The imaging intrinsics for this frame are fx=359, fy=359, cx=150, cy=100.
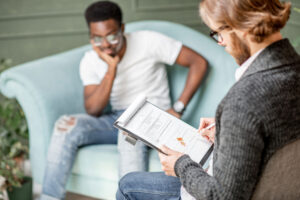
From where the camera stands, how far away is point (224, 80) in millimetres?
1956

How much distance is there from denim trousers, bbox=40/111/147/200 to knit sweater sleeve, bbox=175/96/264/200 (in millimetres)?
797

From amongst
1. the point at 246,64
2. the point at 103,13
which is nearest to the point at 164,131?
the point at 246,64

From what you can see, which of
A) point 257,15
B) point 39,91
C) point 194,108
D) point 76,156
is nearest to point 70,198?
point 76,156

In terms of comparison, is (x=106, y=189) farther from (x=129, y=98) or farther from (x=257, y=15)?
(x=257, y=15)

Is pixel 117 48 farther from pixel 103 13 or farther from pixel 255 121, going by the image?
pixel 255 121

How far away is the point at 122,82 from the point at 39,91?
1.45 ft

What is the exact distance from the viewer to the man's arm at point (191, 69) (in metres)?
1.92

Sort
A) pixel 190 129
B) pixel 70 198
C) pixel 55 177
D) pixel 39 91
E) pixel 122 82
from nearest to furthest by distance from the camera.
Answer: pixel 190 129 < pixel 55 177 < pixel 39 91 < pixel 122 82 < pixel 70 198

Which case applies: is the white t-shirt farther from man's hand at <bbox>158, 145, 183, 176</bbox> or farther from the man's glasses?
man's hand at <bbox>158, 145, 183, 176</bbox>

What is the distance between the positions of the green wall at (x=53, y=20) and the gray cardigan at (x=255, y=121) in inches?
79.0

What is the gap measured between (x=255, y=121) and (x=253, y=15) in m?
0.24

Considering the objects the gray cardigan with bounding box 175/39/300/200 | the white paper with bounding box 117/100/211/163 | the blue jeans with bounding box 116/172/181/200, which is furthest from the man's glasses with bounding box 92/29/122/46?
the gray cardigan with bounding box 175/39/300/200

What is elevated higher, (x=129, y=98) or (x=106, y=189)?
(x=129, y=98)

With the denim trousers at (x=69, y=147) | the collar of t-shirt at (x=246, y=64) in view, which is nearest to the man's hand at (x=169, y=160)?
the collar of t-shirt at (x=246, y=64)
